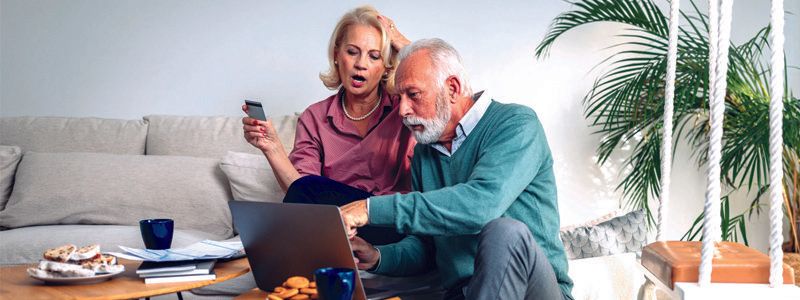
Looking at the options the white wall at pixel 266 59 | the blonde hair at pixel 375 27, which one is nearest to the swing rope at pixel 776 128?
the blonde hair at pixel 375 27

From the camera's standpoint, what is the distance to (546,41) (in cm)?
340

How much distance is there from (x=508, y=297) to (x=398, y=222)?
0.95ft

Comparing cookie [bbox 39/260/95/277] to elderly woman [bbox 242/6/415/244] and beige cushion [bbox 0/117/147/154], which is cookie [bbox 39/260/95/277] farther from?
beige cushion [bbox 0/117/147/154]

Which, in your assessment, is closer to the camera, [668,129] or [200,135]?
[668,129]

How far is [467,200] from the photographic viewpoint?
1.79 m

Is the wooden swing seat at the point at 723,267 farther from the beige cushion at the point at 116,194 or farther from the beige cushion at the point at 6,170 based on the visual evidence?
the beige cushion at the point at 6,170

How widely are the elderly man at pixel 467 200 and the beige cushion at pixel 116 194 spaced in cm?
113

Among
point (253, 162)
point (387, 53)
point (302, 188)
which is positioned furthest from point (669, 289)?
point (253, 162)

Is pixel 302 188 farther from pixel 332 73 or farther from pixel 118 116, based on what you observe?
pixel 118 116

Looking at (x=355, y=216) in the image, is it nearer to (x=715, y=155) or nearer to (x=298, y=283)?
(x=298, y=283)

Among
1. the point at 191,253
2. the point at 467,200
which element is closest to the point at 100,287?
the point at 191,253

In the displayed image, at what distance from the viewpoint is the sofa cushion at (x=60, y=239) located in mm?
2689

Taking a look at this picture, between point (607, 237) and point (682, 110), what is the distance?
0.74 m

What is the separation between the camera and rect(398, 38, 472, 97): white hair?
6.69 feet
